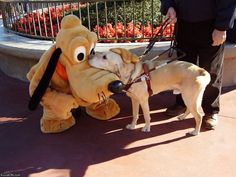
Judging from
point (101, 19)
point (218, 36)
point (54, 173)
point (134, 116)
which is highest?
point (218, 36)

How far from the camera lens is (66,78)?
3855 mm

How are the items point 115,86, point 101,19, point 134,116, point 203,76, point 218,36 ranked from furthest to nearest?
point 101,19
point 134,116
point 203,76
point 218,36
point 115,86

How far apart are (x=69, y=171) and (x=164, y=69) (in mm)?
1349

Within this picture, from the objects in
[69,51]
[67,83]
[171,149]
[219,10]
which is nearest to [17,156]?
[67,83]

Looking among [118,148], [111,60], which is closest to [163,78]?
[111,60]

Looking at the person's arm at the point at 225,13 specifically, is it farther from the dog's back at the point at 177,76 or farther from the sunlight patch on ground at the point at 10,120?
the sunlight patch on ground at the point at 10,120

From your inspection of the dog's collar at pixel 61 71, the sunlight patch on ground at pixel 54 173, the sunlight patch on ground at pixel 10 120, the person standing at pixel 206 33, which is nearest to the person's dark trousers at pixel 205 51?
the person standing at pixel 206 33

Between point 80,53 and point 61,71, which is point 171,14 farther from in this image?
point 61,71

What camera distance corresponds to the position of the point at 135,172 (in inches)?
130

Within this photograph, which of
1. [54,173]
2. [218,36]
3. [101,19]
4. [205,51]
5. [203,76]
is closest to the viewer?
[54,173]

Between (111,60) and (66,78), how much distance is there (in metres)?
0.67

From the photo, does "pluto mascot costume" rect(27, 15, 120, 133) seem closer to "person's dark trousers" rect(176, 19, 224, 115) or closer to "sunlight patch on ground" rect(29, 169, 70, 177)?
"sunlight patch on ground" rect(29, 169, 70, 177)

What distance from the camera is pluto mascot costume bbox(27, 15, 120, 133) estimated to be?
3.38 metres

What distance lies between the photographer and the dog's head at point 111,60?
3398mm
